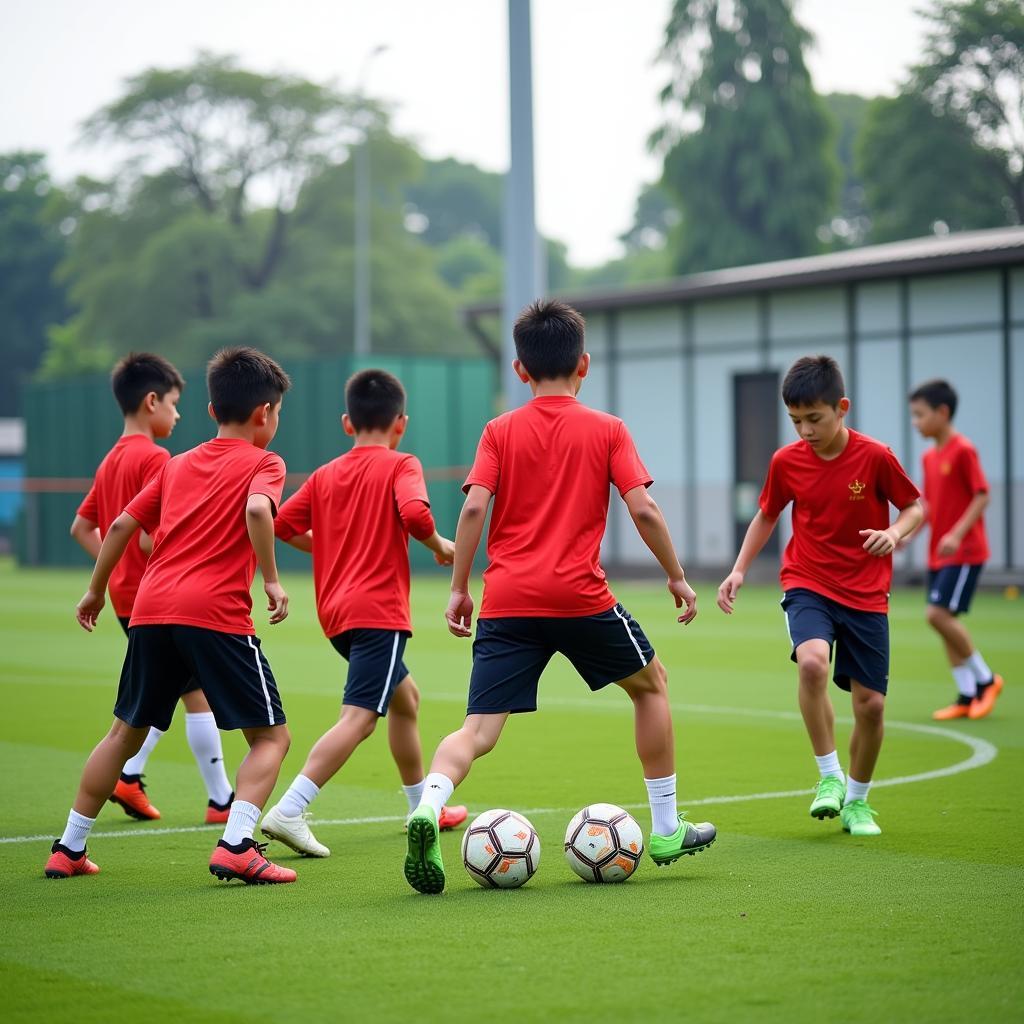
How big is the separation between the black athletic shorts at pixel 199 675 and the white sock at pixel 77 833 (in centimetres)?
39

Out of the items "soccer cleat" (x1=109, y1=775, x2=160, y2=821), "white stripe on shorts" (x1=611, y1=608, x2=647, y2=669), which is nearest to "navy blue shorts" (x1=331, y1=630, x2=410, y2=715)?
"white stripe on shorts" (x1=611, y1=608, x2=647, y2=669)

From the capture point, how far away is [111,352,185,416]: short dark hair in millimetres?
7559

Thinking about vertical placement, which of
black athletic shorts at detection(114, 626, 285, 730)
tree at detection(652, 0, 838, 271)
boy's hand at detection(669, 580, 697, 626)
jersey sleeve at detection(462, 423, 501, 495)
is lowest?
black athletic shorts at detection(114, 626, 285, 730)

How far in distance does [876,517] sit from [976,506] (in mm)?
4410

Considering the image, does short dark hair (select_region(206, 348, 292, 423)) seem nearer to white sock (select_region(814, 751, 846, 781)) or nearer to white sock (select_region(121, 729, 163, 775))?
white sock (select_region(121, 729, 163, 775))

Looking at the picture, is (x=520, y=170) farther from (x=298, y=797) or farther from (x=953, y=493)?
(x=298, y=797)

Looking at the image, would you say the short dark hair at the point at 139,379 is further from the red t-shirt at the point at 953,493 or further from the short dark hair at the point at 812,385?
the red t-shirt at the point at 953,493

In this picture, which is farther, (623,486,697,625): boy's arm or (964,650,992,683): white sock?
(964,650,992,683): white sock

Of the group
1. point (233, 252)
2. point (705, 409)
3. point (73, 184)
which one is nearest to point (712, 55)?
point (233, 252)

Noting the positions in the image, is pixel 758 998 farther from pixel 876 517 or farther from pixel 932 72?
pixel 932 72

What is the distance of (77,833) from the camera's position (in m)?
6.14

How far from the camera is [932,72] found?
55031 mm

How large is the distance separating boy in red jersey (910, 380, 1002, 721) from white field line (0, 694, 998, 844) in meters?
0.75

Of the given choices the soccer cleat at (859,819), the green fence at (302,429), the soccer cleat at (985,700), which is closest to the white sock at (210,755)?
the soccer cleat at (859,819)
